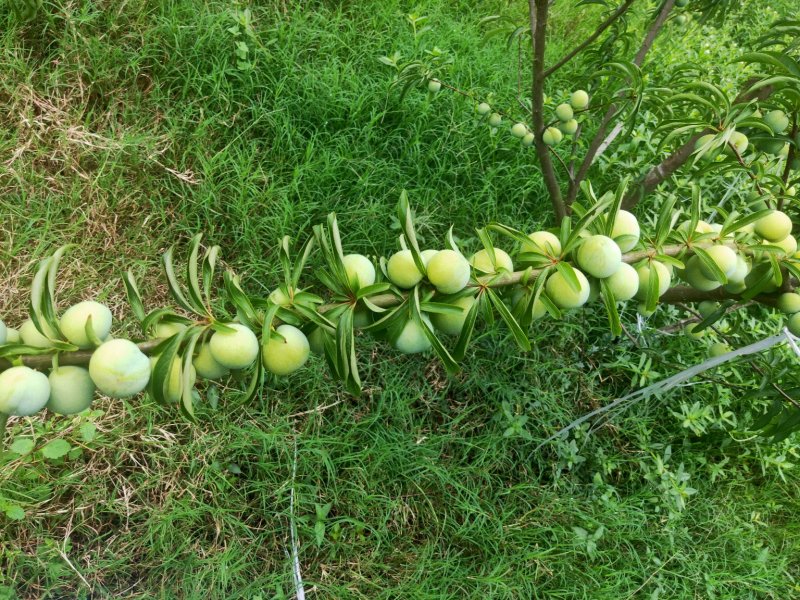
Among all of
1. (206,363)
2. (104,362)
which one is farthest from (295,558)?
(104,362)

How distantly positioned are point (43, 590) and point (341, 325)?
5.53 ft

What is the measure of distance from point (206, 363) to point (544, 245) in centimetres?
56

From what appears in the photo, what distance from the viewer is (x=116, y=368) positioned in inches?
28.9

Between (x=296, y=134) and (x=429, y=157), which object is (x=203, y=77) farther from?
(x=429, y=157)

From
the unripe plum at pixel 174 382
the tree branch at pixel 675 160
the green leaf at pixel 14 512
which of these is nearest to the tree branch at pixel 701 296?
the tree branch at pixel 675 160

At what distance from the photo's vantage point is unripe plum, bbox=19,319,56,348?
2.53 ft

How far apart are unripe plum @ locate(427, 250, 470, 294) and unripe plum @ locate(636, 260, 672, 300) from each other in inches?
13.5

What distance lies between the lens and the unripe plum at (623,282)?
0.97 meters

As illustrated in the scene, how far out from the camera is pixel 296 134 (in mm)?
2600

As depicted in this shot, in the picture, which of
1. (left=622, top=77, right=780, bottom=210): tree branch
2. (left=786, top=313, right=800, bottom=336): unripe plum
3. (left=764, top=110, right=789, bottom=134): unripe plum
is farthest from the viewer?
(left=622, top=77, right=780, bottom=210): tree branch

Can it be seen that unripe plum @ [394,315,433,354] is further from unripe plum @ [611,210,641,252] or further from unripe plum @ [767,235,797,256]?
unripe plum @ [767,235,797,256]

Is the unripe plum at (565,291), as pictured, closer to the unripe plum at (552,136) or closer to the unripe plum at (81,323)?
the unripe plum at (81,323)

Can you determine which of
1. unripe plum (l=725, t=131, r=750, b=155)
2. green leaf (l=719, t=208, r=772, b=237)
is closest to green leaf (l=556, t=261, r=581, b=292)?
green leaf (l=719, t=208, r=772, b=237)

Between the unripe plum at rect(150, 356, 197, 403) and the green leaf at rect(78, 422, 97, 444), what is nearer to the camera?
the unripe plum at rect(150, 356, 197, 403)
